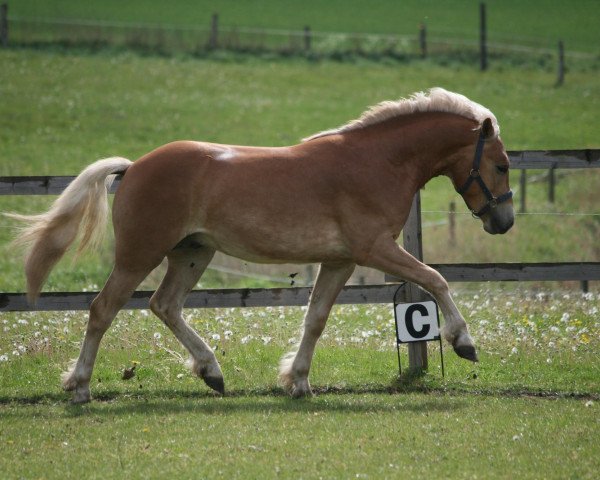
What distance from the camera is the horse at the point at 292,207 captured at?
836cm

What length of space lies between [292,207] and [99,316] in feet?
5.96

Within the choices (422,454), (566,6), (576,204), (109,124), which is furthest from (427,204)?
(566,6)

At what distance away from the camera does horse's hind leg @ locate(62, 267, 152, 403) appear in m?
8.41

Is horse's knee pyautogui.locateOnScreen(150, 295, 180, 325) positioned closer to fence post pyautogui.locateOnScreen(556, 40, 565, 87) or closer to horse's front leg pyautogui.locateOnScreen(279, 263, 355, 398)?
horse's front leg pyautogui.locateOnScreen(279, 263, 355, 398)

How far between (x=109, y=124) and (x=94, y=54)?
8657 mm

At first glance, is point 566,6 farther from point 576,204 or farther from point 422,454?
point 422,454

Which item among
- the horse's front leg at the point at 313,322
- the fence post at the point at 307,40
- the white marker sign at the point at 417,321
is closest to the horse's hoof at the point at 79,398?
the horse's front leg at the point at 313,322

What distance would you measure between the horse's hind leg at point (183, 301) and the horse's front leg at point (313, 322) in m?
0.58

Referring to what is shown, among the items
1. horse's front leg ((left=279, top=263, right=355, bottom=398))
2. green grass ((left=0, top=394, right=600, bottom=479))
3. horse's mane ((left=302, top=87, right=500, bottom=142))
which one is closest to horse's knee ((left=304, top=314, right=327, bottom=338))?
horse's front leg ((left=279, top=263, right=355, bottom=398))

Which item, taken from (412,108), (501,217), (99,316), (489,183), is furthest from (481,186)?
(99,316)

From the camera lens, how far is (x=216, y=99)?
114 feet

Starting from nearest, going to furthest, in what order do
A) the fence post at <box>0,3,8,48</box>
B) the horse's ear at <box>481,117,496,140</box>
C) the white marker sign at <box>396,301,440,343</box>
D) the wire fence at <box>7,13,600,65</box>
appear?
1. the horse's ear at <box>481,117,496,140</box>
2. the white marker sign at <box>396,301,440,343</box>
3. the fence post at <box>0,3,8,48</box>
4. the wire fence at <box>7,13,600,65</box>

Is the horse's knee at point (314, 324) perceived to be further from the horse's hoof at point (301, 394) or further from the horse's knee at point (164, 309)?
the horse's knee at point (164, 309)

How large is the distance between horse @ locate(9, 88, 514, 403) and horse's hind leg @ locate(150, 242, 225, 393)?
12mm
